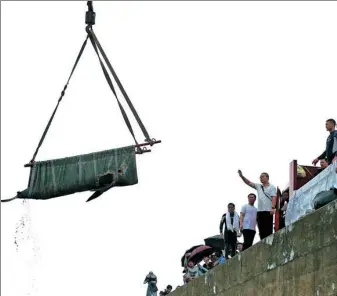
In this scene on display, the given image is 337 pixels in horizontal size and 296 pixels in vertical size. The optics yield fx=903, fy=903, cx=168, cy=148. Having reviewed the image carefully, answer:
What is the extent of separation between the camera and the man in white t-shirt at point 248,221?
546 inches

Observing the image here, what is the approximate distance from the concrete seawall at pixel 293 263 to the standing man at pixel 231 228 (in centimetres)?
131

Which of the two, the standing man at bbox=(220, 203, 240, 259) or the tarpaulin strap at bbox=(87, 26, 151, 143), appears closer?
the standing man at bbox=(220, 203, 240, 259)

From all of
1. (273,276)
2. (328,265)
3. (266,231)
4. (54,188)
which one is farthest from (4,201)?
(328,265)

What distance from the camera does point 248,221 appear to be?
13.9 metres

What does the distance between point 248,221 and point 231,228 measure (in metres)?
1.16

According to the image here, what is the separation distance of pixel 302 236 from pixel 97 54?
24.4 feet

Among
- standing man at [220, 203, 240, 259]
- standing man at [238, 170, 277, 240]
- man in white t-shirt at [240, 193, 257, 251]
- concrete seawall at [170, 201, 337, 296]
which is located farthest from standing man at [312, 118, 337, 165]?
standing man at [220, 203, 240, 259]

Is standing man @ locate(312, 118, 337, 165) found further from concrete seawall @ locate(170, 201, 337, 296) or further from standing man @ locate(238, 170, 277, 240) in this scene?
standing man @ locate(238, 170, 277, 240)

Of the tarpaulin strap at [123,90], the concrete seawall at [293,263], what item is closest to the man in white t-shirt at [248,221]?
the concrete seawall at [293,263]

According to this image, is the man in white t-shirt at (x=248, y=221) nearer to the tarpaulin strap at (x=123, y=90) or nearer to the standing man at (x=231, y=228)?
the standing man at (x=231, y=228)

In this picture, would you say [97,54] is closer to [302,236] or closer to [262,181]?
[262,181]

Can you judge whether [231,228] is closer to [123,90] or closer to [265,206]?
[265,206]

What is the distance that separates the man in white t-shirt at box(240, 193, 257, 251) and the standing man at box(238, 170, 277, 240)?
41 centimetres

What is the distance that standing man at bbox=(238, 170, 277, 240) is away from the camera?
13.3 metres
